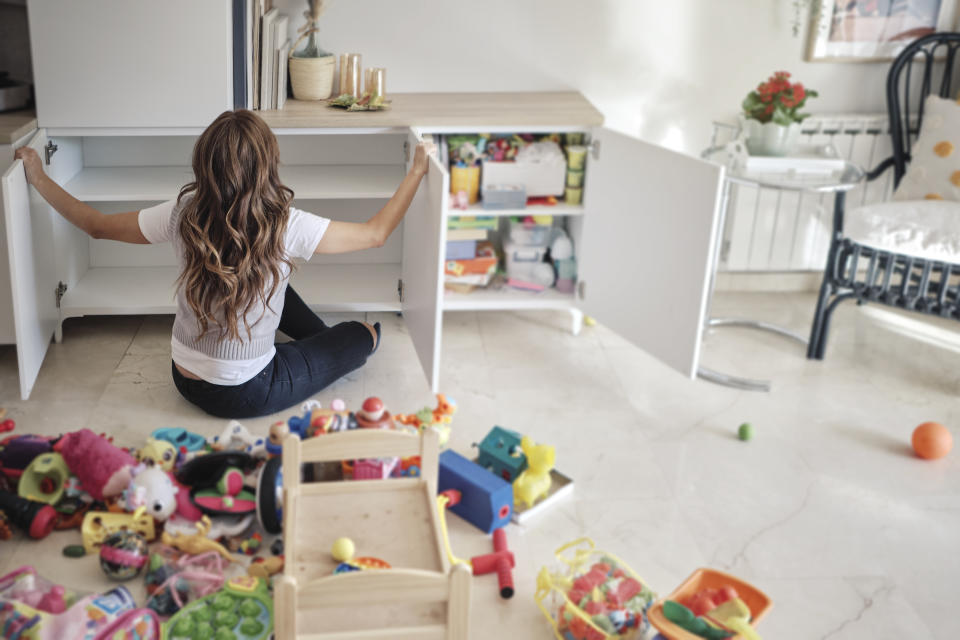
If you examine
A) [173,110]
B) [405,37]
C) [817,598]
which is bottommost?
[817,598]

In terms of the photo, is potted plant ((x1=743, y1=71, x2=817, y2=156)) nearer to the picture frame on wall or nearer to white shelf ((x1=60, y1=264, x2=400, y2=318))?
the picture frame on wall

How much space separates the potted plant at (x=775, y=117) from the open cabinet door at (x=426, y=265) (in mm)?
1013

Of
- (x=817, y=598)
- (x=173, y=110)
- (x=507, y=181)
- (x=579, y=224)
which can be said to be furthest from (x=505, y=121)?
(x=817, y=598)

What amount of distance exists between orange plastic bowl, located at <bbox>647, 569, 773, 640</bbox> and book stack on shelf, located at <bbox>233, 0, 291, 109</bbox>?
180 centimetres

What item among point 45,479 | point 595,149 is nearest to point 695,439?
point 595,149

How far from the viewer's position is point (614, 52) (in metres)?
3.33

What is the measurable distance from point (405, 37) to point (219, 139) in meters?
1.14

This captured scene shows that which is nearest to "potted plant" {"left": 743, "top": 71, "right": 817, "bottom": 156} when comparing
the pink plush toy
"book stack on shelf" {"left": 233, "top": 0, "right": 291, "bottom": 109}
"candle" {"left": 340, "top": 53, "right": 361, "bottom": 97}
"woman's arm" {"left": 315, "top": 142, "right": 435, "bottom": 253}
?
"woman's arm" {"left": 315, "top": 142, "right": 435, "bottom": 253}

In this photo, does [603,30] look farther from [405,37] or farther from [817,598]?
[817,598]

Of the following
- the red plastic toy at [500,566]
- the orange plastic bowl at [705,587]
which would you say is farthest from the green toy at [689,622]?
the red plastic toy at [500,566]

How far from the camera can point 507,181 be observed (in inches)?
122

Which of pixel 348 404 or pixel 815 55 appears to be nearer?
pixel 348 404

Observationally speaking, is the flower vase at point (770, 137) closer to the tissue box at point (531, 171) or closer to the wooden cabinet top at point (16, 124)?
the tissue box at point (531, 171)

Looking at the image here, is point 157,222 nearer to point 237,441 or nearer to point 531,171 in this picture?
point 237,441
